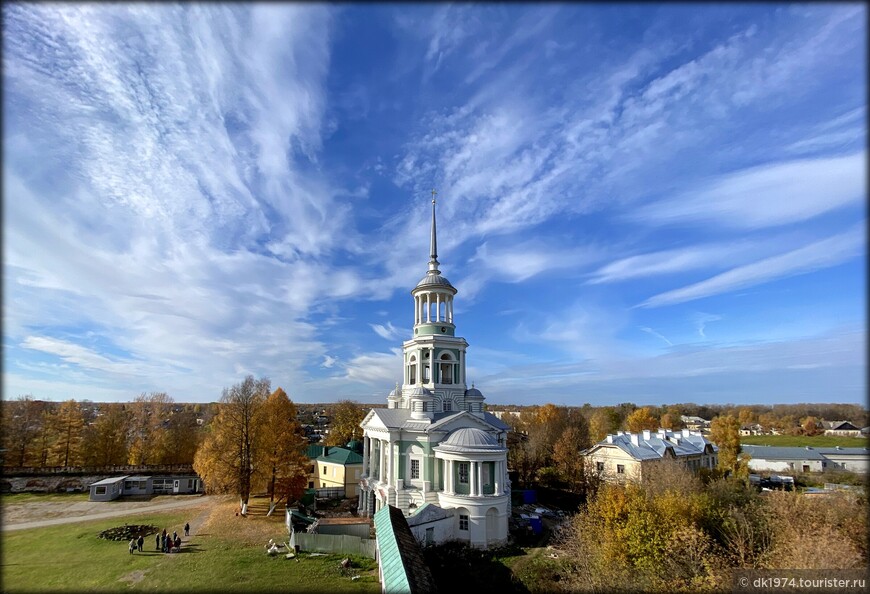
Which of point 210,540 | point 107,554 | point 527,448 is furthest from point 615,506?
point 527,448

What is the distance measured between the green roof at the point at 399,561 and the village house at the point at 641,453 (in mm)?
21597

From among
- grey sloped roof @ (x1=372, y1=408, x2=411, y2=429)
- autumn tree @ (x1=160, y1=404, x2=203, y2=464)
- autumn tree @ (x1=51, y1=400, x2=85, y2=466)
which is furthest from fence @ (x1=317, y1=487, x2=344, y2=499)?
autumn tree @ (x1=51, y1=400, x2=85, y2=466)

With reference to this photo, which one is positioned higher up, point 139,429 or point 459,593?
point 139,429

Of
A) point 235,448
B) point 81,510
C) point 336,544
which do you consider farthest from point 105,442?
point 336,544

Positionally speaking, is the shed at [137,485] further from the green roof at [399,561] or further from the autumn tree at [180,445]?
the green roof at [399,561]

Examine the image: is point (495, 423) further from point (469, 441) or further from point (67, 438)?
point (67, 438)

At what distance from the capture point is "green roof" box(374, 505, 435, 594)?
10.3 m

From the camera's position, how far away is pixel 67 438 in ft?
123

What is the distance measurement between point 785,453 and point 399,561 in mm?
54125

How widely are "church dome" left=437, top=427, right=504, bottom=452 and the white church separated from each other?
0.05m

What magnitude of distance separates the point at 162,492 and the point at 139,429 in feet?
42.1

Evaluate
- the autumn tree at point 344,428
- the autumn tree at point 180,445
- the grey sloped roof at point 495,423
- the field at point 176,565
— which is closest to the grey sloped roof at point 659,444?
the grey sloped roof at point 495,423

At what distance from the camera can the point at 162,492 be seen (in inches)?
1298

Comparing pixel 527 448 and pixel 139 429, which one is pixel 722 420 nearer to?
pixel 527 448
